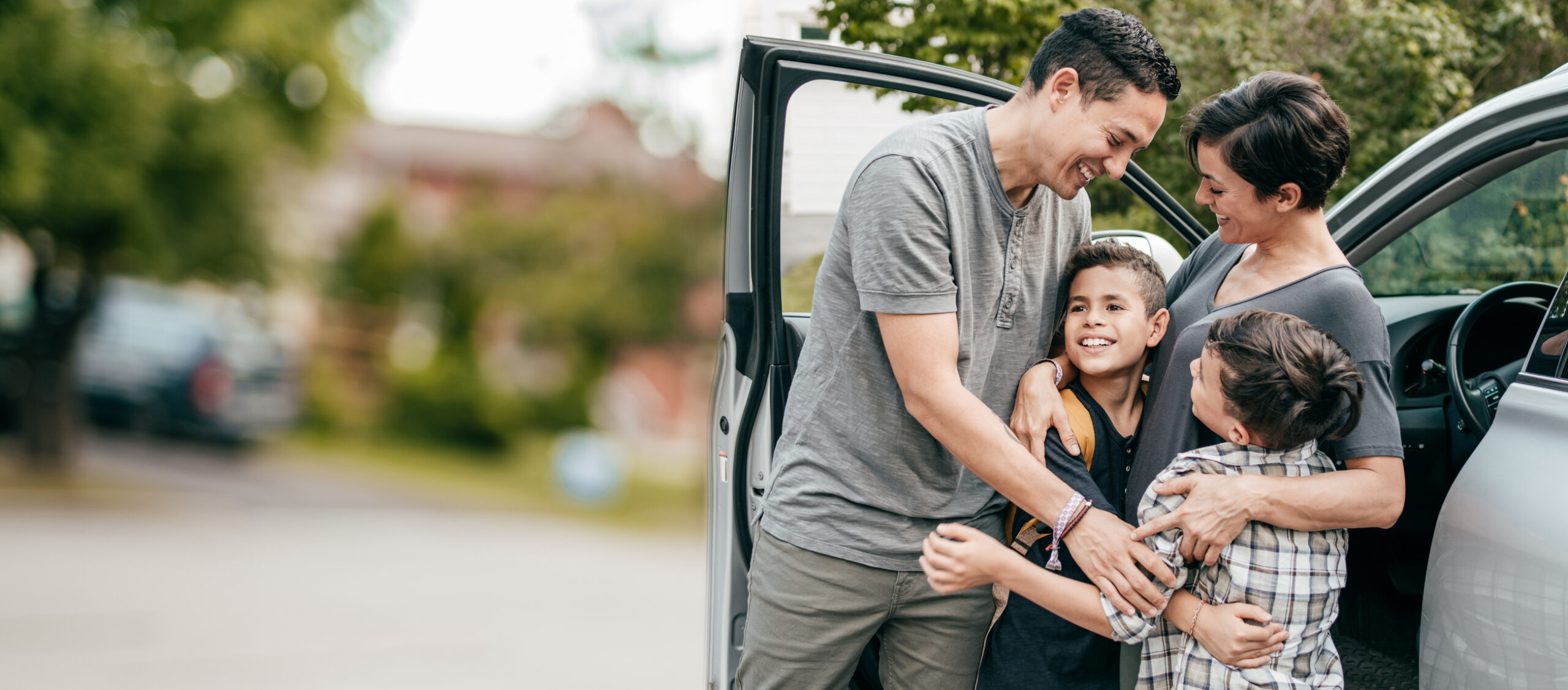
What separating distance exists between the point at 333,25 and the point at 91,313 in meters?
3.68

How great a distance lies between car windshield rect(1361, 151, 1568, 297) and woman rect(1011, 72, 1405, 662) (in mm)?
674

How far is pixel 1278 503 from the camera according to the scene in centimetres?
147

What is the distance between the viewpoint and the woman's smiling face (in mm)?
1640

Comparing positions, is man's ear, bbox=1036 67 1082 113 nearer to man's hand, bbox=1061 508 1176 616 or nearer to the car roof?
man's hand, bbox=1061 508 1176 616

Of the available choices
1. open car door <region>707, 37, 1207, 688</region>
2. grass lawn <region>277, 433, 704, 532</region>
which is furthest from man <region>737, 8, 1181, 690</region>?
grass lawn <region>277, 433, 704, 532</region>

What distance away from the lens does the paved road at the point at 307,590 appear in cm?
525

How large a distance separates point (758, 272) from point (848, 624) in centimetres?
76

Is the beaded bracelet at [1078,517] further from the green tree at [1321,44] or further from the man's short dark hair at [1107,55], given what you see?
the green tree at [1321,44]

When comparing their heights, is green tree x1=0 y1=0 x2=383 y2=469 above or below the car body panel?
above

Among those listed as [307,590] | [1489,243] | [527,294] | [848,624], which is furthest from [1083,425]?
[527,294]

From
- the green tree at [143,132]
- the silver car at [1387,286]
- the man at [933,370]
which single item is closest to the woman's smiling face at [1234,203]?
the man at [933,370]

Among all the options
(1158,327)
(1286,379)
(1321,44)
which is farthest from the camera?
(1321,44)

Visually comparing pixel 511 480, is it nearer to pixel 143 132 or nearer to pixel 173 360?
pixel 173 360

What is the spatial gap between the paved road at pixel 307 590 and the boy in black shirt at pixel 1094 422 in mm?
3813
